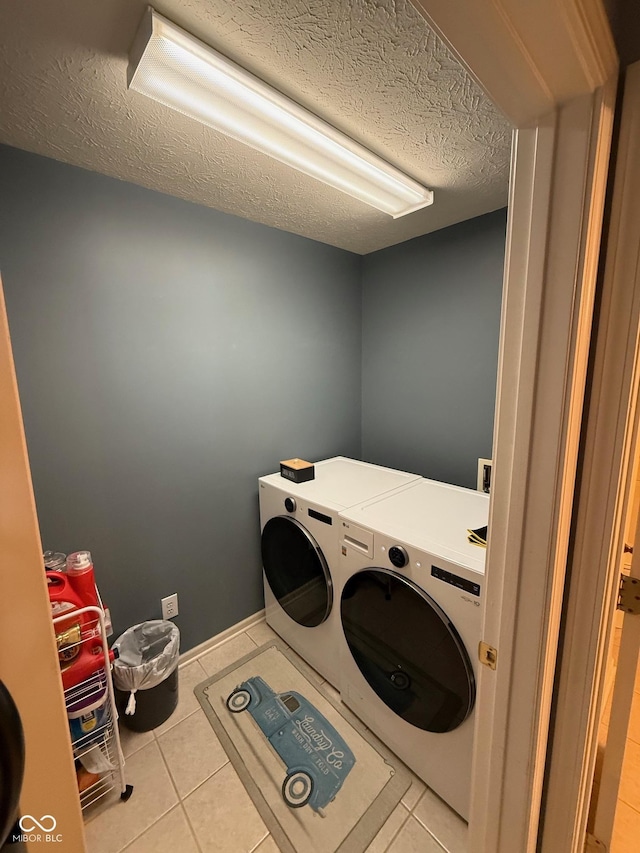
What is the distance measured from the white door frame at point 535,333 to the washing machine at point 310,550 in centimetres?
77

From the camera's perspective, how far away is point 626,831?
1.14m

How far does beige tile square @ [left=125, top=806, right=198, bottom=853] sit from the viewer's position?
3.67 feet

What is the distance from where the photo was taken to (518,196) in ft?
2.12

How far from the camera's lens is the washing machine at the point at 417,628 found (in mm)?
1062

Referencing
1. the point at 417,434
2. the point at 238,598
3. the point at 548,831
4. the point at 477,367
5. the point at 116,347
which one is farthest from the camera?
the point at 417,434

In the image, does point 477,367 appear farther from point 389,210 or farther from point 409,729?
point 409,729

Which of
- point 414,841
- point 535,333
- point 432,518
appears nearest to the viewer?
point 535,333

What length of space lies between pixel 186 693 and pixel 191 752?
0.29m

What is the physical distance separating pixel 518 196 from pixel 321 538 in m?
1.33

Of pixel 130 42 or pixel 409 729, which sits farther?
pixel 409 729

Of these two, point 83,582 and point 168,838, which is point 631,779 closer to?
point 168,838

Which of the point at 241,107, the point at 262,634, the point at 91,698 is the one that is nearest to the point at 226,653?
the point at 262,634

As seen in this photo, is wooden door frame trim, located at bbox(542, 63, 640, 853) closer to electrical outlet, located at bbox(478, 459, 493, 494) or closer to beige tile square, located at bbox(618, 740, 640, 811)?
beige tile square, located at bbox(618, 740, 640, 811)

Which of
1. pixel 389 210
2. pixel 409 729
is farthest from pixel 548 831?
pixel 389 210
